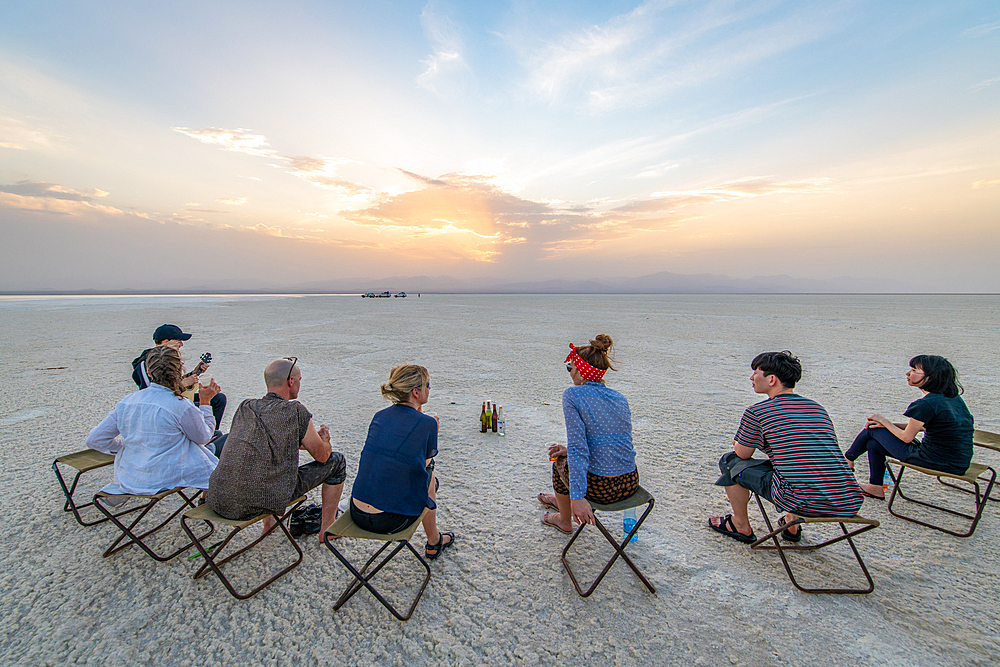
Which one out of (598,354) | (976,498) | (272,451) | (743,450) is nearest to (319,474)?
(272,451)

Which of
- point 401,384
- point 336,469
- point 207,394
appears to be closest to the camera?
point 401,384

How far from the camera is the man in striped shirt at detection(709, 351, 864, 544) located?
9.93ft

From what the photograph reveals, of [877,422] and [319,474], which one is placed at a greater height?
[877,422]

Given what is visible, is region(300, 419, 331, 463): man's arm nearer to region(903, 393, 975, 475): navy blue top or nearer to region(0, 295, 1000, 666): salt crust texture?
region(0, 295, 1000, 666): salt crust texture

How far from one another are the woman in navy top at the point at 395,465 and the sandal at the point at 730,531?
2814 millimetres

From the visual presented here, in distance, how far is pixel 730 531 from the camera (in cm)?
378

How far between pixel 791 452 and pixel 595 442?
149 centimetres

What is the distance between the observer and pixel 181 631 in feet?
9.05

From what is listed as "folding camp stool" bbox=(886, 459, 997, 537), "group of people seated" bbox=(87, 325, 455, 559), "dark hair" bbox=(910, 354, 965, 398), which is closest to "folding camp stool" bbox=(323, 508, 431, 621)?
"group of people seated" bbox=(87, 325, 455, 559)

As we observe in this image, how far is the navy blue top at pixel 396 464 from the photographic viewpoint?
2.90 m

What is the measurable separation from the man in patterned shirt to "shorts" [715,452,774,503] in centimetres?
346

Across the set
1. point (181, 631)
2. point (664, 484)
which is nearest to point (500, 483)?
point (664, 484)

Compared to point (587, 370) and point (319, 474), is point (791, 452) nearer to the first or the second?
point (587, 370)

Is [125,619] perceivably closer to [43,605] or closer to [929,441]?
[43,605]
